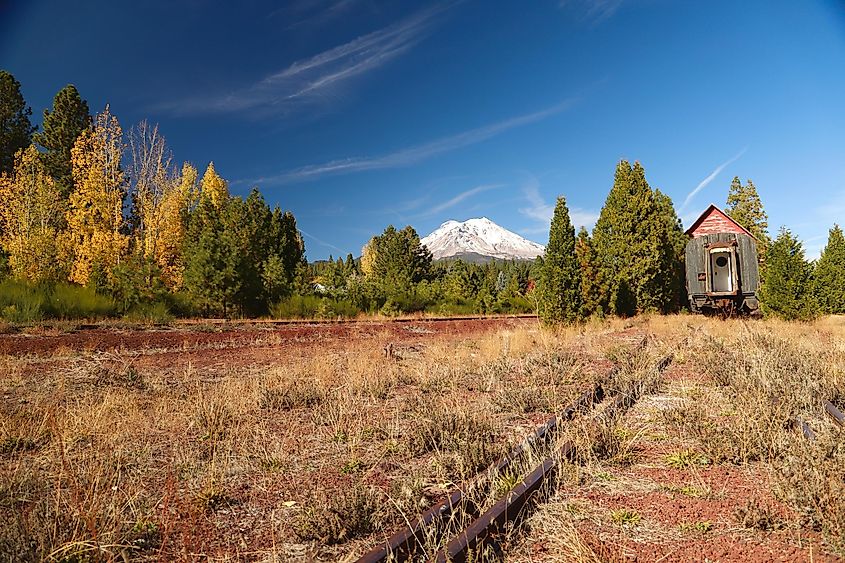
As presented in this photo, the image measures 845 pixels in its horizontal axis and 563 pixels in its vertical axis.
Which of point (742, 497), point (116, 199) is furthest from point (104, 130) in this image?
point (742, 497)

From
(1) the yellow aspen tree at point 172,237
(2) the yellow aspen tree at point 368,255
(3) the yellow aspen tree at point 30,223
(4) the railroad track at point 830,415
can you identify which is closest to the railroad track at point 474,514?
(4) the railroad track at point 830,415

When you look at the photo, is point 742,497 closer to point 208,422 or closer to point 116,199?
point 208,422

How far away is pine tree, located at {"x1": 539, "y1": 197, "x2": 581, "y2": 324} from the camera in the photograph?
60.1 feet

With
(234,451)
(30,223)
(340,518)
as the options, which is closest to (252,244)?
(30,223)

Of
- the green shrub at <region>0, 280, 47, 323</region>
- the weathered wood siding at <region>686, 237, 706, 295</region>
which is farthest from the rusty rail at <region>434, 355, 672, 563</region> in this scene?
the weathered wood siding at <region>686, 237, 706, 295</region>

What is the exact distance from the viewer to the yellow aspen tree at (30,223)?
18.8m

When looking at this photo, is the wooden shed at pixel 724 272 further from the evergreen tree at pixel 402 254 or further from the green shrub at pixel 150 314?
the evergreen tree at pixel 402 254

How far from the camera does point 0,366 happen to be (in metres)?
7.79

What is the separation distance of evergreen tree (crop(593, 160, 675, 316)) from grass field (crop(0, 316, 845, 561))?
48.0 ft

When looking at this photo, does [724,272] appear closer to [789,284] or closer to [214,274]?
[789,284]

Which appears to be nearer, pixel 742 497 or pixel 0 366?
pixel 742 497

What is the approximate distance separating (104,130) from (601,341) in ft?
83.8

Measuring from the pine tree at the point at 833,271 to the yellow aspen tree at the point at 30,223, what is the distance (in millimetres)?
33816

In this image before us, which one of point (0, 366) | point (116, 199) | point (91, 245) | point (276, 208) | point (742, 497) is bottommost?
point (742, 497)
